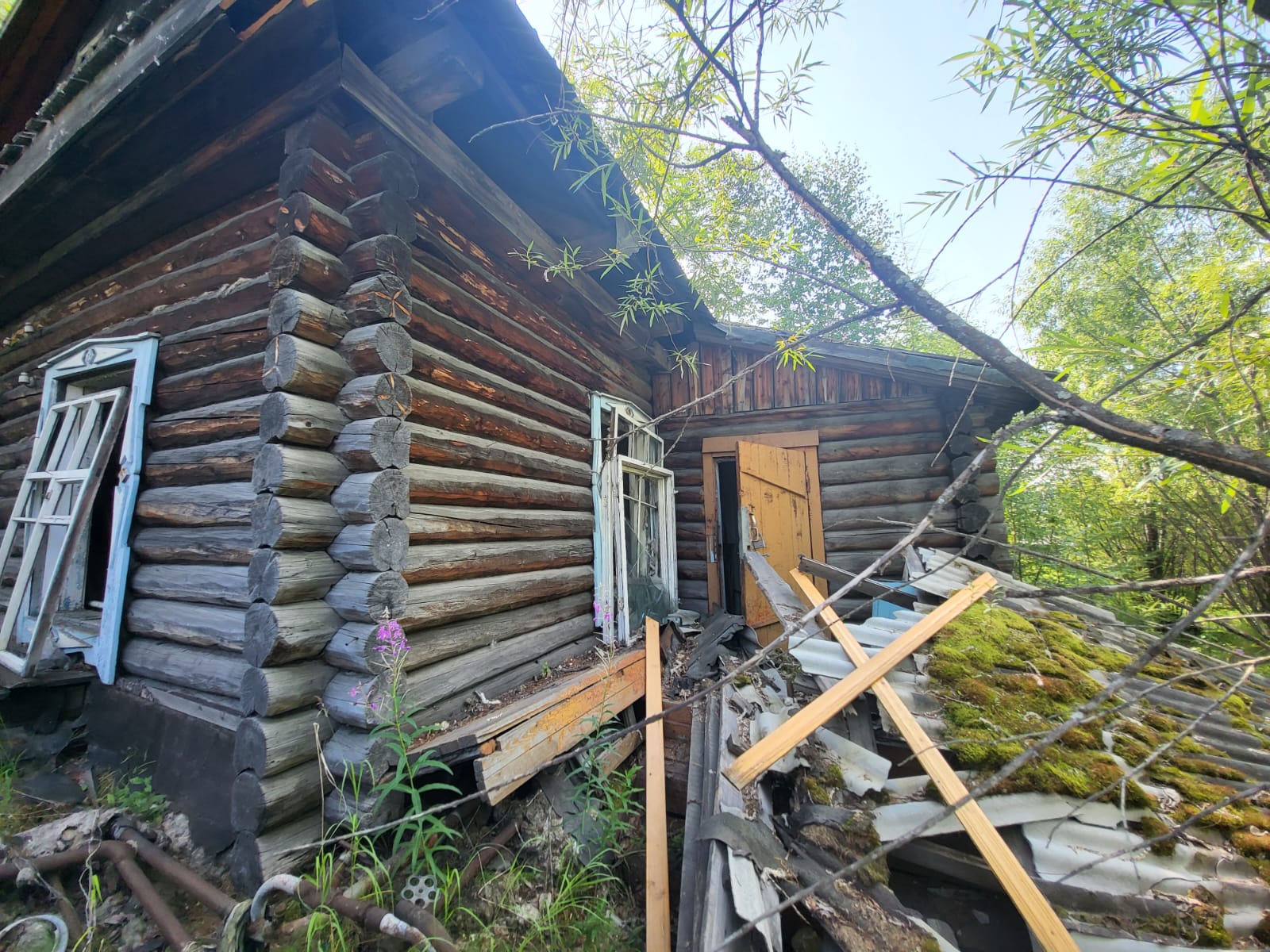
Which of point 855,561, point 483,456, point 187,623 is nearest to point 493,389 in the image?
point 483,456

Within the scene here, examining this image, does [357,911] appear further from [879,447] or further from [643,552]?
[879,447]

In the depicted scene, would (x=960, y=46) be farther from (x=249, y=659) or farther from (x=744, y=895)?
(x=249, y=659)

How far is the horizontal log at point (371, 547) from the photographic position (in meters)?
2.21

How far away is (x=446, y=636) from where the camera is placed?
260 centimetres

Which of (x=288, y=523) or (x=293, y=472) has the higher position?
(x=293, y=472)

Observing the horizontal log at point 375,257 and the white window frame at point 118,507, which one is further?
the white window frame at point 118,507

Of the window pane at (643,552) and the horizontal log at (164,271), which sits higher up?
the horizontal log at (164,271)

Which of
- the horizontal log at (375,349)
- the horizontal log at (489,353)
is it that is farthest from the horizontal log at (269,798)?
the horizontal log at (489,353)

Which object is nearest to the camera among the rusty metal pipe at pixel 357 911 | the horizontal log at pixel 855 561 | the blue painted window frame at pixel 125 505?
the rusty metal pipe at pixel 357 911

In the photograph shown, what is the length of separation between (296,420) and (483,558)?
3.92 ft

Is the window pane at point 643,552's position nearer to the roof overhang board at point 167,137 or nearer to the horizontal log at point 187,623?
the horizontal log at point 187,623

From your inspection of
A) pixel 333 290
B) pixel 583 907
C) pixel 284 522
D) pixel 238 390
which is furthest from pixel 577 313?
pixel 583 907

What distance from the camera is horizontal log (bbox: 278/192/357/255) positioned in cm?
228

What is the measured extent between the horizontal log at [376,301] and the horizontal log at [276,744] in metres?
1.81
